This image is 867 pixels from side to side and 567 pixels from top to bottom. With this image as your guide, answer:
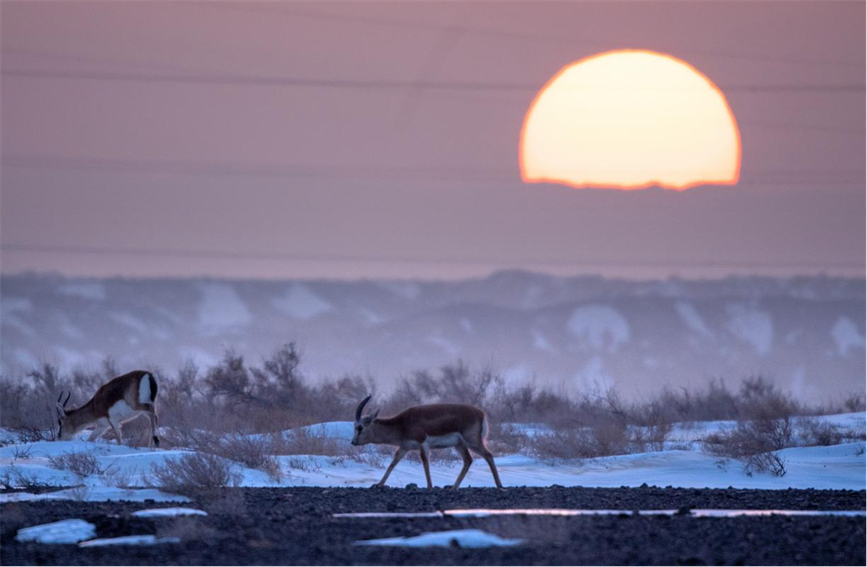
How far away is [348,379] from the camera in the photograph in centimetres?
4150

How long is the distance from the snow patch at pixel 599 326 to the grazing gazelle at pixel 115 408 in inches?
4646

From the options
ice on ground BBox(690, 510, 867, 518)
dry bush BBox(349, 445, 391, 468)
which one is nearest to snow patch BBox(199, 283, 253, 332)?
dry bush BBox(349, 445, 391, 468)

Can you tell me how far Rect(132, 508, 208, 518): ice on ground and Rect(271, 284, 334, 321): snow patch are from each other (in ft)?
464

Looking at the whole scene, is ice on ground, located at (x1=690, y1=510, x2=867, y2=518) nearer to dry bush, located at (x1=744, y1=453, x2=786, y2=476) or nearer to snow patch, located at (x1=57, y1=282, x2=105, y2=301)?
dry bush, located at (x1=744, y1=453, x2=786, y2=476)

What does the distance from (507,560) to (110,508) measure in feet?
16.5

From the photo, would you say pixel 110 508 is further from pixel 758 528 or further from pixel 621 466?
pixel 621 466

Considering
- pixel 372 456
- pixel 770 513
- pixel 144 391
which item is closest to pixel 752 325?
pixel 144 391

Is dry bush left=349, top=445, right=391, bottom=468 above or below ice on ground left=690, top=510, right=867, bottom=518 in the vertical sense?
above

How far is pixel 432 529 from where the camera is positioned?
1380 centimetres

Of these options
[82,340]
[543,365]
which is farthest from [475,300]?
[82,340]

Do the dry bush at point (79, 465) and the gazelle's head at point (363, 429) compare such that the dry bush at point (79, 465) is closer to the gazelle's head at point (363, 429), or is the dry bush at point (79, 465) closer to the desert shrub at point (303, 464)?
the desert shrub at point (303, 464)

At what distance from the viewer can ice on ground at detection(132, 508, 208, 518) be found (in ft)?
47.6

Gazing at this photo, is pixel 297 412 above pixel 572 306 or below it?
below

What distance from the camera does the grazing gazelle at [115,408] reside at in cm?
2458
